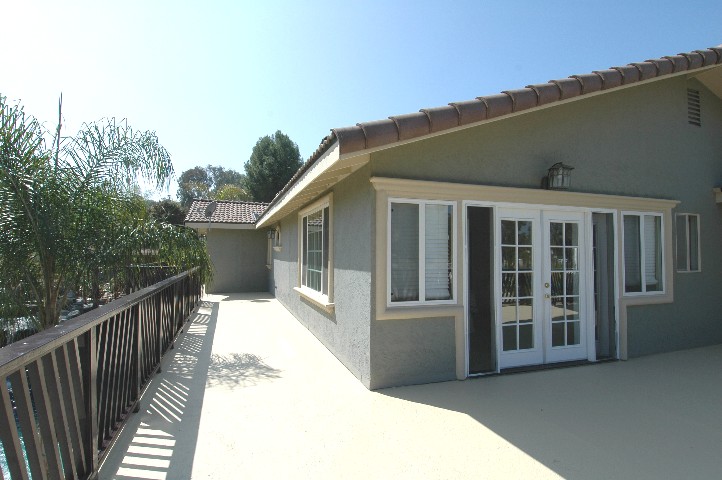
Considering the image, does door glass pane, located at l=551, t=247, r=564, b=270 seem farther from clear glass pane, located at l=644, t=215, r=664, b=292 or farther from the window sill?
the window sill

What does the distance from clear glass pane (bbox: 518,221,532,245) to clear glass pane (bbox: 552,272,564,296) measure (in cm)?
72

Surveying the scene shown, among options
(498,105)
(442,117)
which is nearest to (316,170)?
(442,117)

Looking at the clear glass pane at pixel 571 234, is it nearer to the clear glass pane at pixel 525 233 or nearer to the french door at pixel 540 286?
the french door at pixel 540 286

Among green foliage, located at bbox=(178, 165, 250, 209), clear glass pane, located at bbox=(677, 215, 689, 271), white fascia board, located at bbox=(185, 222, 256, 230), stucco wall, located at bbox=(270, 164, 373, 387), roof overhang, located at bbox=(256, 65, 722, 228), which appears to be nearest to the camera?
roof overhang, located at bbox=(256, 65, 722, 228)

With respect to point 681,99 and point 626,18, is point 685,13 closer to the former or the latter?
point 626,18

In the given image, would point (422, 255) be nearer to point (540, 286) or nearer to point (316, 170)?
point (316, 170)

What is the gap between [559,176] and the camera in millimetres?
5953

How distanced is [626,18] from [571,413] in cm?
787

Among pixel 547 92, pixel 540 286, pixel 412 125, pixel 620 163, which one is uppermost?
pixel 547 92

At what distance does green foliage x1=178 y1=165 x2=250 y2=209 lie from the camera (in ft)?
125

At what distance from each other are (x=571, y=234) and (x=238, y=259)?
547 inches

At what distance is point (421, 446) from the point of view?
371cm

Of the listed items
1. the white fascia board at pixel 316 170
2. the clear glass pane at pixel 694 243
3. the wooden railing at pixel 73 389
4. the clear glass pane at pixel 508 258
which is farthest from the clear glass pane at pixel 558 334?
the wooden railing at pixel 73 389

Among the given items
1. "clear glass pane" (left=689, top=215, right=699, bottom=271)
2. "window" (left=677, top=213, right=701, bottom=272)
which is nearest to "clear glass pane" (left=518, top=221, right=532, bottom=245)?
"window" (left=677, top=213, right=701, bottom=272)
